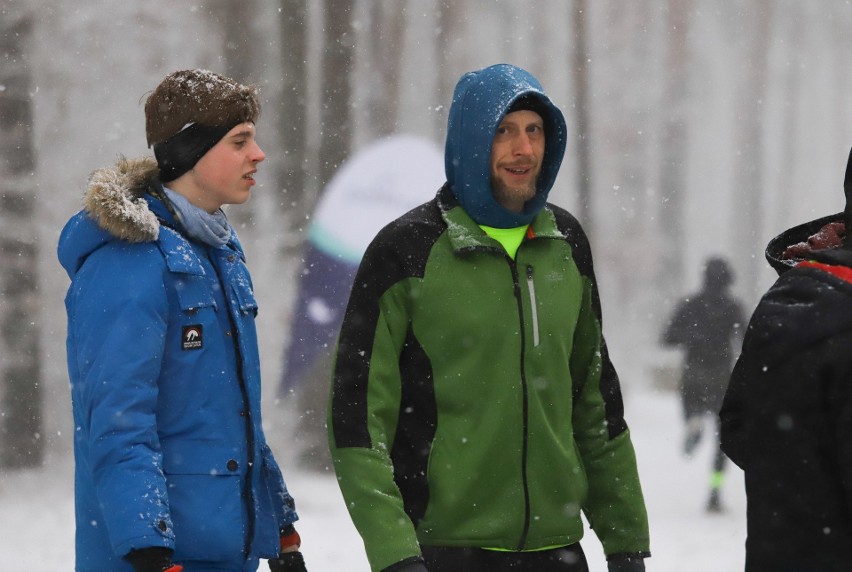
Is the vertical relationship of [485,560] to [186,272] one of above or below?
below

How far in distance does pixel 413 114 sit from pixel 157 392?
16.6 ft

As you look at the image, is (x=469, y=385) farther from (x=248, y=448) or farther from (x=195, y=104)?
(x=195, y=104)

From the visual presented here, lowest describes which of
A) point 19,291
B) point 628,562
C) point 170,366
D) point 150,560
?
point 628,562

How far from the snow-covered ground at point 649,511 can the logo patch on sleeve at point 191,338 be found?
159 inches

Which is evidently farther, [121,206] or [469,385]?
Answer: [469,385]

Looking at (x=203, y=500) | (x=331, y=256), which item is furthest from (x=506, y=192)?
(x=331, y=256)

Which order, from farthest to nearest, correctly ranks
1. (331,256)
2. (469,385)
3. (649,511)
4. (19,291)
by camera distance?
(331,256) → (19,291) → (649,511) → (469,385)

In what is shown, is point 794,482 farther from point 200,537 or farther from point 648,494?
point 648,494

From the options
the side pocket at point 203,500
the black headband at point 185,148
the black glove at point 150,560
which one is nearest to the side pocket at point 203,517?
the side pocket at point 203,500

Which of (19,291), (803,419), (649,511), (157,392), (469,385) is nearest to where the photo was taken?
(803,419)

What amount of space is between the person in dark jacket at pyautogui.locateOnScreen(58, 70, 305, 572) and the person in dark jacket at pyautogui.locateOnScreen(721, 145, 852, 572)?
118 centimetres

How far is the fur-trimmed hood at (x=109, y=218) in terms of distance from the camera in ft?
9.07

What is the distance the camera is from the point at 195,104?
119 inches

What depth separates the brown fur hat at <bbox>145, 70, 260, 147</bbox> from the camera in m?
3.03
